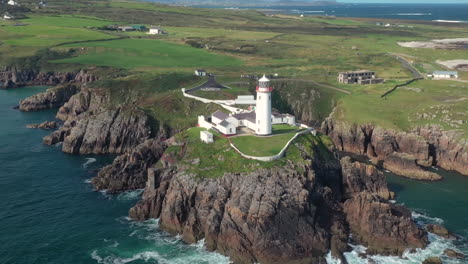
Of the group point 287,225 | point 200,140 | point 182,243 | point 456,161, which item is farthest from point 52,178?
point 456,161

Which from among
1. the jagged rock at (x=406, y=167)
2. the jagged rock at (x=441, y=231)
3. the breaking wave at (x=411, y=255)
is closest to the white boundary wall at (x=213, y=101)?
the jagged rock at (x=406, y=167)

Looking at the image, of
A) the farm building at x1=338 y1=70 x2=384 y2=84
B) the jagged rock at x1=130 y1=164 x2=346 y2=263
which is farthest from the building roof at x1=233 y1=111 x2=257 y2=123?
the farm building at x1=338 y1=70 x2=384 y2=84

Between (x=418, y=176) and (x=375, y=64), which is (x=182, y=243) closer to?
(x=418, y=176)

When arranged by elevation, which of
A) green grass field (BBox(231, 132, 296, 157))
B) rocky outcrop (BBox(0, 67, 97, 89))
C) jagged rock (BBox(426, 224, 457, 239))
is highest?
green grass field (BBox(231, 132, 296, 157))

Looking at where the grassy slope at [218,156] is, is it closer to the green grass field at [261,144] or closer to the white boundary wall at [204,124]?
the green grass field at [261,144]

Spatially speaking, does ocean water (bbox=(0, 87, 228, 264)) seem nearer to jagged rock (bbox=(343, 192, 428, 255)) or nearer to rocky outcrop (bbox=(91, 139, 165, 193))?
rocky outcrop (bbox=(91, 139, 165, 193))

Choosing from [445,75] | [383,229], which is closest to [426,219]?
[383,229]
